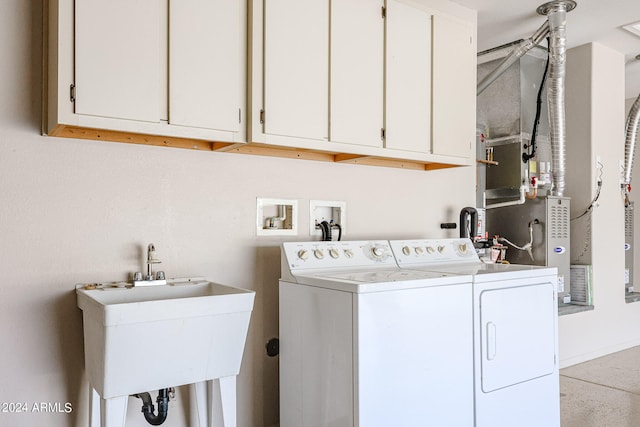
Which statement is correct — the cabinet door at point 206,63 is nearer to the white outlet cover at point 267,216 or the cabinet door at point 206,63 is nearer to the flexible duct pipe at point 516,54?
the white outlet cover at point 267,216

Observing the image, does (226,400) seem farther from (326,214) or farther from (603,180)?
(603,180)

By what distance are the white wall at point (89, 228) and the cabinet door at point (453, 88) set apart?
87cm

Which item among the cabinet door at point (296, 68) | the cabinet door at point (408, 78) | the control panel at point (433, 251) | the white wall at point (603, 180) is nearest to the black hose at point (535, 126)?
the white wall at point (603, 180)

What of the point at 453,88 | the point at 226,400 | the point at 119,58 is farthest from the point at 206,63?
the point at 453,88

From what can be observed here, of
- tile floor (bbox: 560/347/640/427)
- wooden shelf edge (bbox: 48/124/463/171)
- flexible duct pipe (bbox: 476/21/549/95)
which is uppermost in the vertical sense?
flexible duct pipe (bbox: 476/21/549/95)

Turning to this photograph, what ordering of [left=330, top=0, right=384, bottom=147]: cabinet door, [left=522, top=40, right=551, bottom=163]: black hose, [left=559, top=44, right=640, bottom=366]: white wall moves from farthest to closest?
1. [left=559, top=44, right=640, bottom=366]: white wall
2. [left=522, top=40, right=551, bottom=163]: black hose
3. [left=330, top=0, right=384, bottom=147]: cabinet door

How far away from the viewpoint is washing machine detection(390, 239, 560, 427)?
2.42 metres

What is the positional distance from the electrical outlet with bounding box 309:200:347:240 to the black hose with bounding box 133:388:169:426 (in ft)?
3.72

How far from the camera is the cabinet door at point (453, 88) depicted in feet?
9.86

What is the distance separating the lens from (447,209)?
343 centimetres

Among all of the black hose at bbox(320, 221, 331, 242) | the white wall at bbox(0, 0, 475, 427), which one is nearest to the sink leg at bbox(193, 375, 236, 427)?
the white wall at bbox(0, 0, 475, 427)

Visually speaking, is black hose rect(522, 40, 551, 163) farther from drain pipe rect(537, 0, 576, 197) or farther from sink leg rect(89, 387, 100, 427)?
sink leg rect(89, 387, 100, 427)

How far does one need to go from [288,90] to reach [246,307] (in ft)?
3.45

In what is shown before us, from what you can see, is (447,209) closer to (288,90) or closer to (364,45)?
(364,45)
